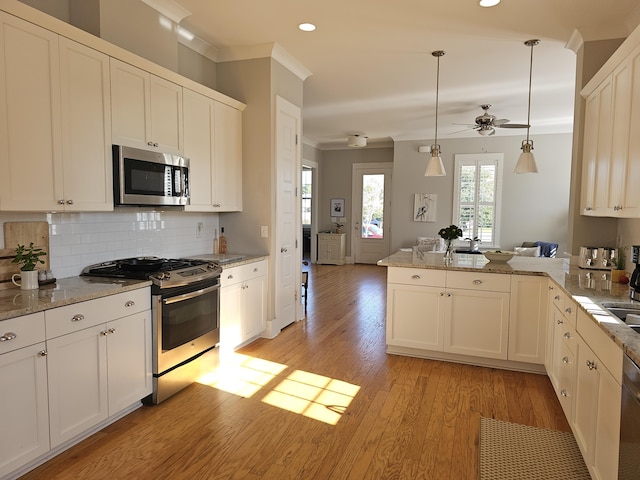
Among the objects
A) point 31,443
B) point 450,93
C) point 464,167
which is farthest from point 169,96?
point 464,167

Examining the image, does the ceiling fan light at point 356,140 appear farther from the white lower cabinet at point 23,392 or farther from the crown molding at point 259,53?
the white lower cabinet at point 23,392

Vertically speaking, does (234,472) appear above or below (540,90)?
below

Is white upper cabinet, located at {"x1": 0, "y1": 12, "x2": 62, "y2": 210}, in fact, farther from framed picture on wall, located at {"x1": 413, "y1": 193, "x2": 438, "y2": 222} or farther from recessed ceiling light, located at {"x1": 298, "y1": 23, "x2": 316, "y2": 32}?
framed picture on wall, located at {"x1": 413, "y1": 193, "x2": 438, "y2": 222}

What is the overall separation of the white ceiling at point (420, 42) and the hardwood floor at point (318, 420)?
292 centimetres

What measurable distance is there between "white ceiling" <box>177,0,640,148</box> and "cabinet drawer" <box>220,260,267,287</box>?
83.6 inches

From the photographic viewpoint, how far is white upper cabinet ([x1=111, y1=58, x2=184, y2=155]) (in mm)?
2830

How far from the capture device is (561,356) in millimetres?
2715

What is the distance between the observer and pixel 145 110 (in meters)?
3.06

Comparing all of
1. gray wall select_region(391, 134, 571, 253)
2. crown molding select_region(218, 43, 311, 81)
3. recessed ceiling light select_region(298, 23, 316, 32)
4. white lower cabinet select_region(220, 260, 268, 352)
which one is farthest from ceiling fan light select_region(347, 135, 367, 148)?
white lower cabinet select_region(220, 260, 268, 352)

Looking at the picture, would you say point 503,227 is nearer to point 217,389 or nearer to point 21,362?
point 217,389

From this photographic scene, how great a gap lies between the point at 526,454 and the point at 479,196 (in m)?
6.59

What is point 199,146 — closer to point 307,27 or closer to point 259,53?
point 259,53

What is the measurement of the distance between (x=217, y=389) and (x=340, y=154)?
7.98m

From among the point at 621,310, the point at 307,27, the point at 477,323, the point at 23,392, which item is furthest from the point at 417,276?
the point at 23,392
